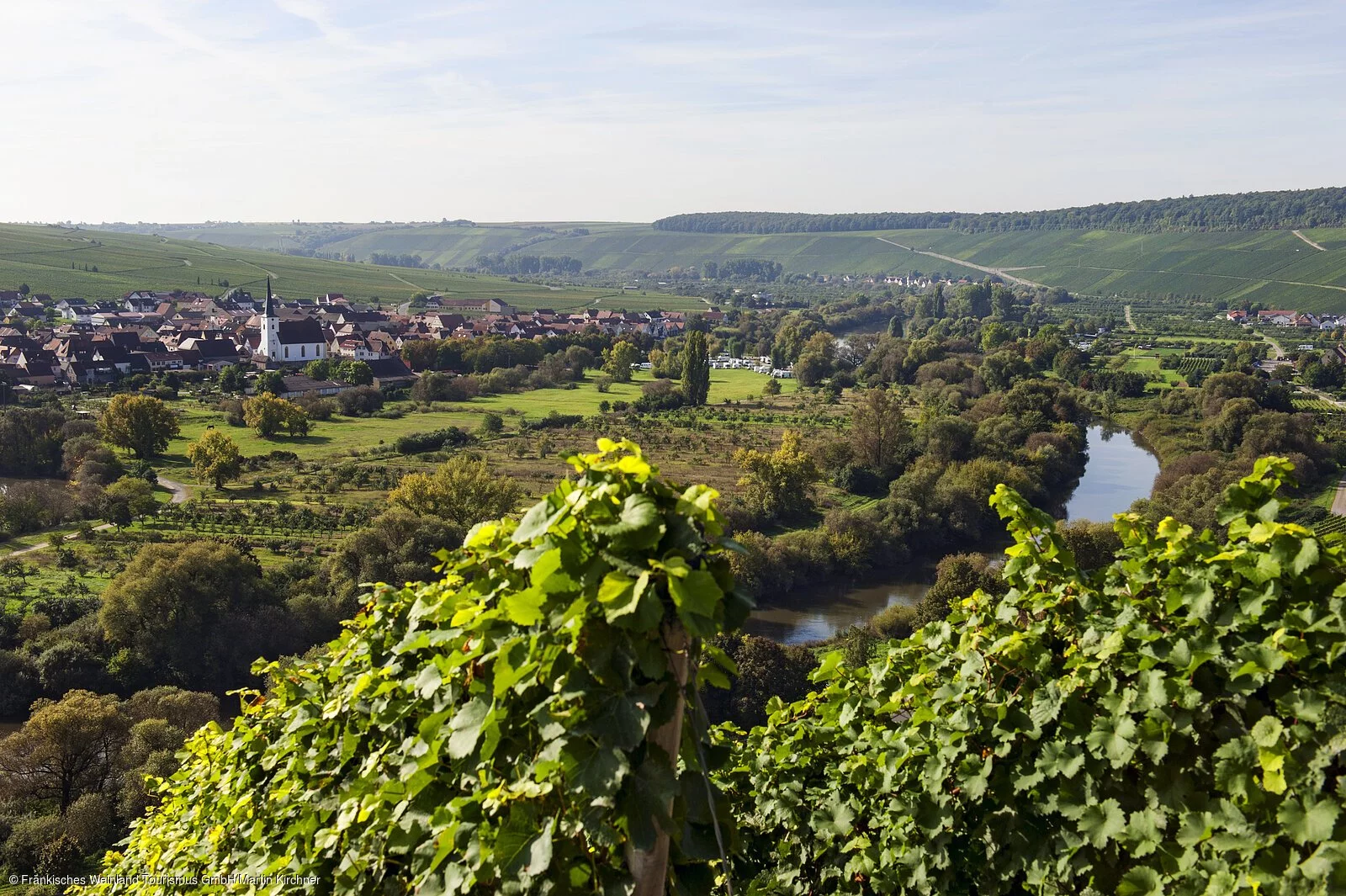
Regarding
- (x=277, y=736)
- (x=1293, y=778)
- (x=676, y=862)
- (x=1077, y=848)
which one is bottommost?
(x=277, y=736)

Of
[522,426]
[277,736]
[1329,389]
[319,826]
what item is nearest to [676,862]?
[319,826]

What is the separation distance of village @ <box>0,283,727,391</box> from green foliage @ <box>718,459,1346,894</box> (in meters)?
70.8

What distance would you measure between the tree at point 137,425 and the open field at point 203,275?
7919 cm

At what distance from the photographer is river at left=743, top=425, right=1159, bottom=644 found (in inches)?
1183

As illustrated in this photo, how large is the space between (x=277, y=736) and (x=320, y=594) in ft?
81.9

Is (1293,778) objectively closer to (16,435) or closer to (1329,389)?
(16,435)

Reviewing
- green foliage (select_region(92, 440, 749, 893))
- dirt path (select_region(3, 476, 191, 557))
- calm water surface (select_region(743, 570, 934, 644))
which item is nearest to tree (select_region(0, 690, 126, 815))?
dirt path (select_region(3, 476, 191, 557))

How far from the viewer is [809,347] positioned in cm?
8894

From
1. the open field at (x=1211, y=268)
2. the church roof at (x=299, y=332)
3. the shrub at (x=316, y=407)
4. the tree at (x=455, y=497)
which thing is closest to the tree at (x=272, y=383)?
the shrub at (x=316, y=407)

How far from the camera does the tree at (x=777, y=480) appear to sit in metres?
40.8

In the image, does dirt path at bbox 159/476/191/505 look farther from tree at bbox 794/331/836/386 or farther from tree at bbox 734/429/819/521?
tree at bbox 794/331/836/386

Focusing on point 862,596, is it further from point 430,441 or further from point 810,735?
point 810,735

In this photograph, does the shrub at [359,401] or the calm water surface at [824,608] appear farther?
the shrub at [359,401]

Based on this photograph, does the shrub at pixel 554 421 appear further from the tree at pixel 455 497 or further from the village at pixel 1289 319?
the village at pixel 1289 319
